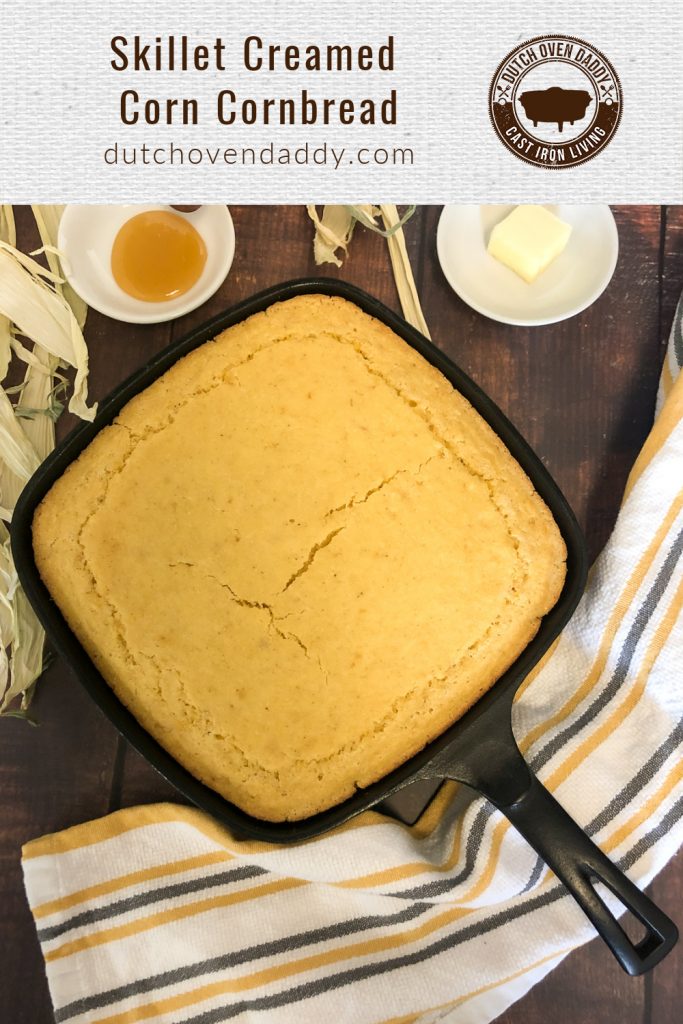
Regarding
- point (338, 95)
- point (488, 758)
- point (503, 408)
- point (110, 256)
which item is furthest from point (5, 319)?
point (488, 758)

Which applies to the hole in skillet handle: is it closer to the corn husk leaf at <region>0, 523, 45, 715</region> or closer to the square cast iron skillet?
the square cast iron skillet

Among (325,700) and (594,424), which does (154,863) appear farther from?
(594,424)

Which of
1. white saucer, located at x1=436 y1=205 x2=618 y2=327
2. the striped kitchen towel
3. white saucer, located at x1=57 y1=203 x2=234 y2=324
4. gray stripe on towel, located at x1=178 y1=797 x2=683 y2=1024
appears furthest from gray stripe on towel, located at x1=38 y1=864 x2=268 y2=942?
Answer: white saucer, located at x1=436 y1=205 x2=618 y2=327

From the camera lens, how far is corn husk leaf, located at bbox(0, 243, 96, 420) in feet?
4.37

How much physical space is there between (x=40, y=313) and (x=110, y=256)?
148 mm

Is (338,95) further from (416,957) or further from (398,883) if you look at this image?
(416,957)

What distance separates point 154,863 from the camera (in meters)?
1.22

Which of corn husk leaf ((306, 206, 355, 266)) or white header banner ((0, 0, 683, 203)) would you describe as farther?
corn husk leaf ((306, 206, 355, 266))

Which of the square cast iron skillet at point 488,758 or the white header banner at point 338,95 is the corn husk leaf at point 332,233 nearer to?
the white header banner at point 338,95

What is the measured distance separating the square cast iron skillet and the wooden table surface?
0.22 m

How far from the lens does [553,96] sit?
1172 millimetres

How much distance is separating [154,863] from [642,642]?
31.0 inches

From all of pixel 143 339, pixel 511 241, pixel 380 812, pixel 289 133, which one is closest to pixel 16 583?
pixel 143 339

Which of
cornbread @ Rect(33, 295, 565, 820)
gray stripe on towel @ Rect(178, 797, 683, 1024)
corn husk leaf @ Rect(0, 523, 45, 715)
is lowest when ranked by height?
gray stripe on towel @ Rect(178, 797, 683, 1024)
